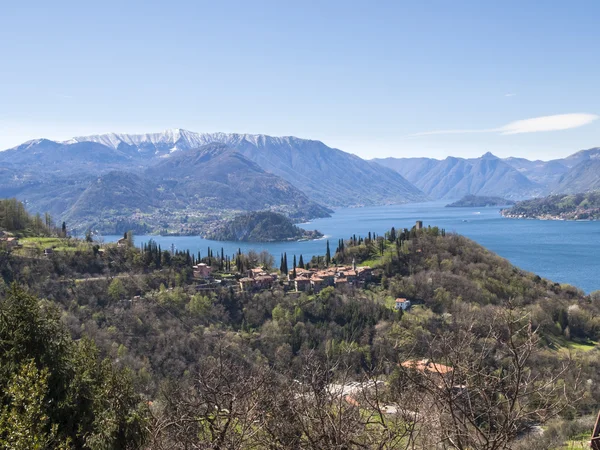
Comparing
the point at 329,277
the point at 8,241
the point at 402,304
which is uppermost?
the point at 8,241

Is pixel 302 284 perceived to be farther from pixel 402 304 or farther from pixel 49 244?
pixel 49 244

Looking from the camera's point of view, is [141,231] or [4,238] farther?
[141,231]

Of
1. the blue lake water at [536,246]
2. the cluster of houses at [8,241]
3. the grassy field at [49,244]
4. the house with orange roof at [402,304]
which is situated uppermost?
the cluster of houses at [8,241]

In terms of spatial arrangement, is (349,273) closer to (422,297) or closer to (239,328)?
(422,297)

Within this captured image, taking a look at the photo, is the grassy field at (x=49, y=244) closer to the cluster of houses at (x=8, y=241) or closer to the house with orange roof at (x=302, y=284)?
the cluster of houses at (x=8, y=241)

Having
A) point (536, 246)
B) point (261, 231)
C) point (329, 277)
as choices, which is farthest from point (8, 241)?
point (261, 231)

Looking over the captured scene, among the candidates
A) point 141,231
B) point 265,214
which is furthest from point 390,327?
point 141,231

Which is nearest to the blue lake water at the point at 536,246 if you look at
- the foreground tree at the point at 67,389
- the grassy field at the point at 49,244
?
the grassy field at the point at 49,244
